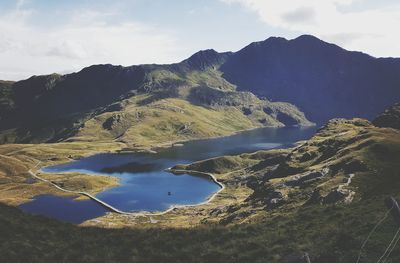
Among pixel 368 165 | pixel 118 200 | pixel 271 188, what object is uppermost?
pixel 368 165

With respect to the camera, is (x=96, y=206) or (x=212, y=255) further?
(x=96, y=206)

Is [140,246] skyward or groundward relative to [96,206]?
skyward

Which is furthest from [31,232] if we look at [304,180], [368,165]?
[304,180]

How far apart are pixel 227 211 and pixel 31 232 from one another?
107 meters

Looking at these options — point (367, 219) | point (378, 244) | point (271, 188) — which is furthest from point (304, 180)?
point (378, 244)

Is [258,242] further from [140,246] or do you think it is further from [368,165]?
[368,165]

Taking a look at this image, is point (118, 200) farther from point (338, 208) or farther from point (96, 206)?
point (338, 208)

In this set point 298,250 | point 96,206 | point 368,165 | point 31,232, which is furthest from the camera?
point 96,206

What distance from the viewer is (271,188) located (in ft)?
444

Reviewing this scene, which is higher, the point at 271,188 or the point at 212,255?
the point at 212,255

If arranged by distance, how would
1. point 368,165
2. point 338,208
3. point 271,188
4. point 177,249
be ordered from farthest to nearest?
1. point 271,188
2. point 368,165
3. point 338,208
4. point 177,249

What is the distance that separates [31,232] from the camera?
35938 mm

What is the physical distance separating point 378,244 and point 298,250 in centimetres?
509

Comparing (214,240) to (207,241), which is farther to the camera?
(214,240)
